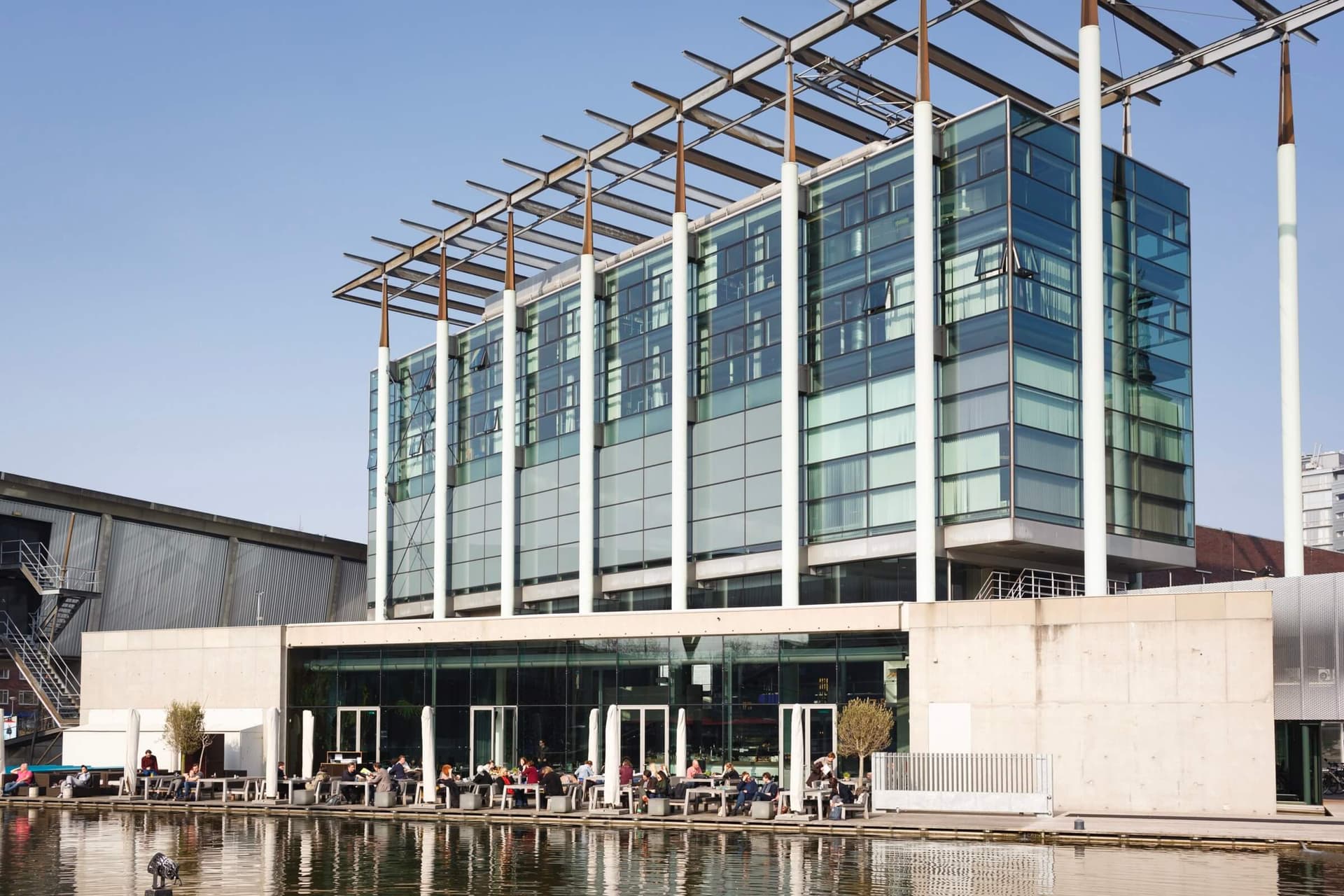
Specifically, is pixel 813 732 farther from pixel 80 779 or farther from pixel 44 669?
pixel 44 669

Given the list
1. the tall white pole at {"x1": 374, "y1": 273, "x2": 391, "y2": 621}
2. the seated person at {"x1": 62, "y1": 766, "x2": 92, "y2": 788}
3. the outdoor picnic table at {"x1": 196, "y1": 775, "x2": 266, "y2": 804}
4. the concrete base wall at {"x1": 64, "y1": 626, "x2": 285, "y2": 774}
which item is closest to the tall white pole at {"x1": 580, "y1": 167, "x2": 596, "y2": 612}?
the concrete base wall at {"x1": 64, "y1": 626, "x2": 285, "y2": 774}

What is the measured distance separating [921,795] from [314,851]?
48.4 ft

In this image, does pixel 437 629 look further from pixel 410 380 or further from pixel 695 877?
pixel 695 877

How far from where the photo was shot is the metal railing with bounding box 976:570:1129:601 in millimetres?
45031

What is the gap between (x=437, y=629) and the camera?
49.2 meters

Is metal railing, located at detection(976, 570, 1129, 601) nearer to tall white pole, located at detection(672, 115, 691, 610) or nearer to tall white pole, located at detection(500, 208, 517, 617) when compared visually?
tall white pole, located at detection(672, 115, 691, 610)

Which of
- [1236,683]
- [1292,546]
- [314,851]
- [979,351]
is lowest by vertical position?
[314,851]

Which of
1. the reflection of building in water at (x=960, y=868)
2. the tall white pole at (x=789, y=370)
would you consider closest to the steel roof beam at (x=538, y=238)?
the tall white pole at (x=789, y=370)

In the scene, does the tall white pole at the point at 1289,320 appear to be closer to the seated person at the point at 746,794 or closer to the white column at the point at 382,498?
the seated person at the point at 746,794

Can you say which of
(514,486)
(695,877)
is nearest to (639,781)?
(695,877)

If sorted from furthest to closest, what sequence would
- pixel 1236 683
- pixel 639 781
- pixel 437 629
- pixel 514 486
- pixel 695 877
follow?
pixel 514 486
pixel 437 629
pixel 639 781
pixel 1236 683
pixel 695 877

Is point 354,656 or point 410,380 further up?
point 410,380

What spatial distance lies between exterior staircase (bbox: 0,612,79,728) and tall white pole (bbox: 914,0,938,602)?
38391mm

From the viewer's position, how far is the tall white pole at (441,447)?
209 ft
